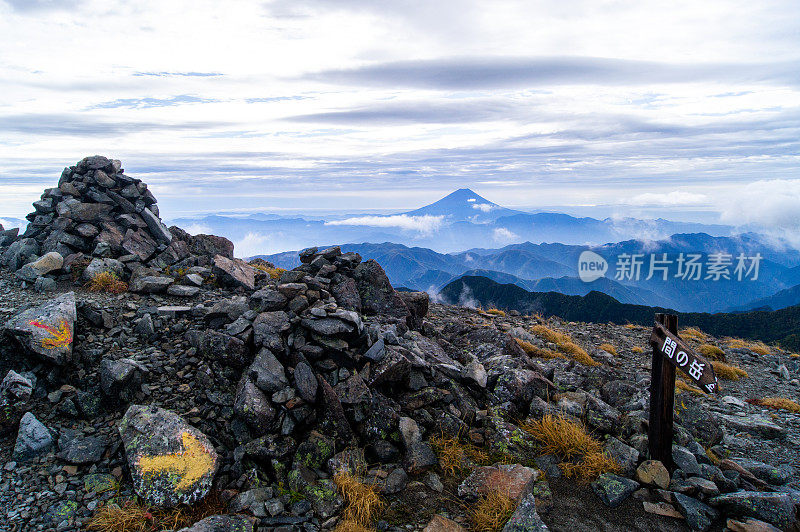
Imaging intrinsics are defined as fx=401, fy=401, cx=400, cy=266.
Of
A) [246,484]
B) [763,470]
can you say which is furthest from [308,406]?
[763,470]

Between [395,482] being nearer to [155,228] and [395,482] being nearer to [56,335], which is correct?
[56,335]

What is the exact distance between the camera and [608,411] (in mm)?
9484

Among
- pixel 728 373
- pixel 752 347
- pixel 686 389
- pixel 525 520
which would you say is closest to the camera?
pixel 525 520

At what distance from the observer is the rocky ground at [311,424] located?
6.75m

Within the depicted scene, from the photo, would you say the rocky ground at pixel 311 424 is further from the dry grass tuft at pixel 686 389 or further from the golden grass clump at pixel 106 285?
the dry grass tuft at pixel 686 389

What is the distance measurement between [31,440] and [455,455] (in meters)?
7.93

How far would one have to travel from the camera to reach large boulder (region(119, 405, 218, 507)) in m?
6.71

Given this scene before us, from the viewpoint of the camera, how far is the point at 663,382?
7.49 m

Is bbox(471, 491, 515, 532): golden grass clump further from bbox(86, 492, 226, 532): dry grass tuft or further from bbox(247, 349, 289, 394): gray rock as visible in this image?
bbox(247, 349, 289, 394): gray rock

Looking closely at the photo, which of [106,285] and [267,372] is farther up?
[106,285]

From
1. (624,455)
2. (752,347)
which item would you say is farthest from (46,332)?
(752,347)

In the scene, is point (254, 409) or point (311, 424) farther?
point (311, 424)

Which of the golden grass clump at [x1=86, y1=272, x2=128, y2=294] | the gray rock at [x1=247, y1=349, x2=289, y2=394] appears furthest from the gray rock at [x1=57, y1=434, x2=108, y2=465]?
the golden grass clump at [x1=86, y1=272, x2=128, y2=294]

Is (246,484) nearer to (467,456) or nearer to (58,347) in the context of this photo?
(467,456)
